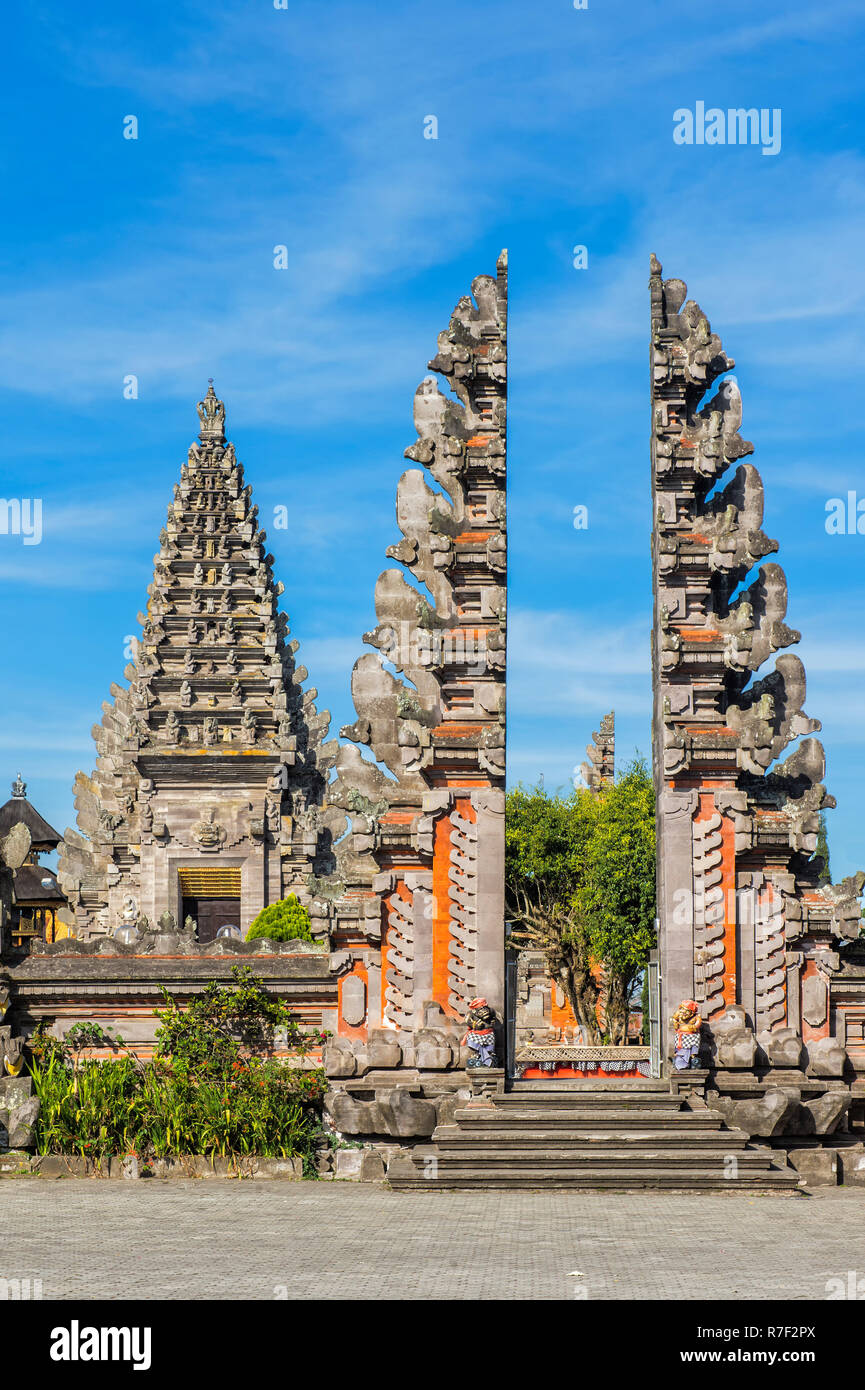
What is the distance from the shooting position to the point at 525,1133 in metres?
17.8

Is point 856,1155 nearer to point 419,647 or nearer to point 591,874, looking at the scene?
point 419,647

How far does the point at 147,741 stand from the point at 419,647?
3452 centimetres

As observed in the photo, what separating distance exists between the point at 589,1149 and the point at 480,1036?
7.09 feet

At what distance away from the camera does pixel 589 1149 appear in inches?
691

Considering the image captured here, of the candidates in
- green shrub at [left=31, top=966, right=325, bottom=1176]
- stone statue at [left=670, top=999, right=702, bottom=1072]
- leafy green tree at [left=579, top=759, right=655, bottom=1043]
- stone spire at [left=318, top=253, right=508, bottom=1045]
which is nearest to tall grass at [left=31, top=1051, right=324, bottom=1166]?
green shrub at [left=31, top=966, right=325, bottom=1176]

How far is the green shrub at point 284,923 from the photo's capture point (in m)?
34.5

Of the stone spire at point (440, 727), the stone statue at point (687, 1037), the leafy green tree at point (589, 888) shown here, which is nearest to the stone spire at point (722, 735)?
the stone statue at point (687, 1037)

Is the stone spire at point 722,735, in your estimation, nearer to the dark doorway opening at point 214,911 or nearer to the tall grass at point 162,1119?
the tall grass at point 162,1119

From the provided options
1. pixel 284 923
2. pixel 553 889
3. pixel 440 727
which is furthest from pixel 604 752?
pixel 440 727

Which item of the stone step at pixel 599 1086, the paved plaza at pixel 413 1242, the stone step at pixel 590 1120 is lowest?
the paved plaza at pixel 413 1242

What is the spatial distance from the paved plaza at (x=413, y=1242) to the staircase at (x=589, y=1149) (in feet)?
0.77

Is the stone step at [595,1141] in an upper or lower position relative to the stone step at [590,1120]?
lower
